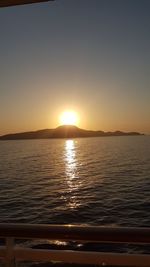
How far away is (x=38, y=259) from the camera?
198cm

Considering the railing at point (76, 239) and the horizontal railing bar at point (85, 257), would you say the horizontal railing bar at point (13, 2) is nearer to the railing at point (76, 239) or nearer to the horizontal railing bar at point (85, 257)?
the railing at point (76, 239)

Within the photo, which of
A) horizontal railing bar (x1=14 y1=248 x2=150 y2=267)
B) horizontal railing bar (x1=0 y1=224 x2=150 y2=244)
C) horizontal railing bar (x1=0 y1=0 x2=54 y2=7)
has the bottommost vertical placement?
horizontal railing bar (x1=14 y1=248 x2=150 y2=267)

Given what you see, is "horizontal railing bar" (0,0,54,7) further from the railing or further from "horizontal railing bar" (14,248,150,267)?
"horizontal railing bar" (14,248,150,267)

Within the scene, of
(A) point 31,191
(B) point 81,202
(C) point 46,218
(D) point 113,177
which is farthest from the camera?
(D) point 113,177

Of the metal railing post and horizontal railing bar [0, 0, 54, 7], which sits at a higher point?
horizontal railing bar [0, 0, 54, 7]

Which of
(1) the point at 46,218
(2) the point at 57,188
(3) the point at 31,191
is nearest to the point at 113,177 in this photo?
(2) the point at 57,188

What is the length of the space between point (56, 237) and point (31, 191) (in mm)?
25944

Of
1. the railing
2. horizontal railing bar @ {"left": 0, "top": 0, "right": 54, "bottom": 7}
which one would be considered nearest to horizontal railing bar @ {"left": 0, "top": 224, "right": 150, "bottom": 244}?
the railing

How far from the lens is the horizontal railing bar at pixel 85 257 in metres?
1.88

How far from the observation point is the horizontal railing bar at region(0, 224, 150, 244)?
1793 mm

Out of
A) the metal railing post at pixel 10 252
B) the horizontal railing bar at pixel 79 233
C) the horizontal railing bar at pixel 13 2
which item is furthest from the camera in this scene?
the horizontal railing bar at pixel 13 2

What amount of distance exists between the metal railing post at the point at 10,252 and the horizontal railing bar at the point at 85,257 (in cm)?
2

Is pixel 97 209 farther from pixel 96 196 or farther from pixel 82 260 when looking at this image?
pixel 82 260

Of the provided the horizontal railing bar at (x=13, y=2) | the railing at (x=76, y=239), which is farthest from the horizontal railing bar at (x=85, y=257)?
the horizontal railing bar at (x=13, y=2)
